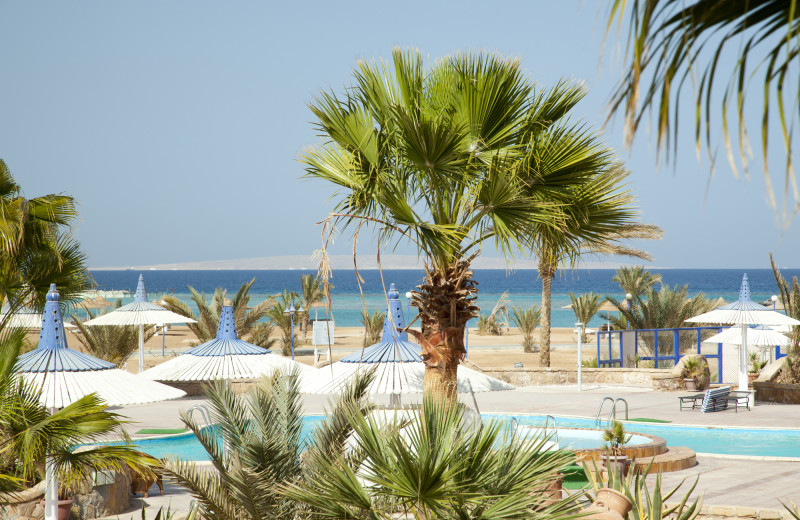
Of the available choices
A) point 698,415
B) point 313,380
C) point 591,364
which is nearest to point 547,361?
point 591,364

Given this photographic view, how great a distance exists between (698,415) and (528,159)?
1216cm

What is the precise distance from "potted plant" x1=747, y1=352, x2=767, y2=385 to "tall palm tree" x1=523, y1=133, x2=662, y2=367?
17.7 metres

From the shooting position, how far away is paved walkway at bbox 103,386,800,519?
1015cm

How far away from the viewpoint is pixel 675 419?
1705cm

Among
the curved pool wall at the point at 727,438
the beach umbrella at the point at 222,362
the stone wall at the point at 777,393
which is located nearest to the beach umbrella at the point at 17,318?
the beach umbrella at the point at 222,362

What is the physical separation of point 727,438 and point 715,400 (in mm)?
2670

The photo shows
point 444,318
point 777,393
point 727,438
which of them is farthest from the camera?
point 777,393

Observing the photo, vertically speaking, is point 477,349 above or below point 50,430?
below

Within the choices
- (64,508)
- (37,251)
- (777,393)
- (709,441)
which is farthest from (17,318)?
(777,393)

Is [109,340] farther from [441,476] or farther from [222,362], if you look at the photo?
[441,476]

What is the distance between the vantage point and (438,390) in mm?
7828

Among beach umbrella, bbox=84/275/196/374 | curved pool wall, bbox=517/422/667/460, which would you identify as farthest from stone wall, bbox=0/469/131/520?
beach umbrella, bbox=84/275/196/374

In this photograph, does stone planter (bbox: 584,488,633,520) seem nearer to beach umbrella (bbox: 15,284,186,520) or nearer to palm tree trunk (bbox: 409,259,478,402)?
palm tree trunk (bbox: 409,259,478,402)

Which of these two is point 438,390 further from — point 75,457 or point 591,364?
point 591,364
